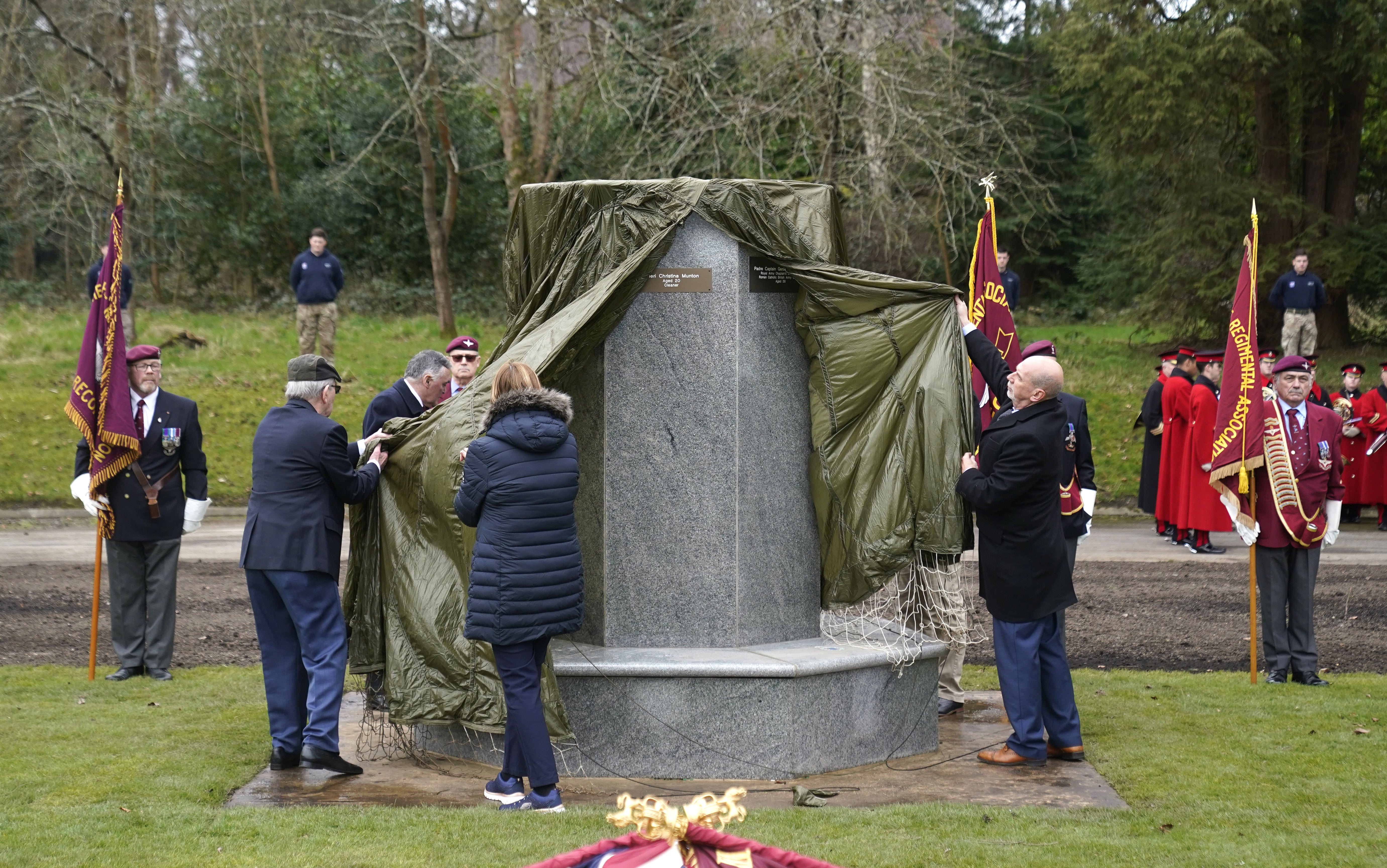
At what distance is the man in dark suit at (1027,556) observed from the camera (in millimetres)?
6516

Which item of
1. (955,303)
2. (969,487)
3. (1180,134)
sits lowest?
(969,487)

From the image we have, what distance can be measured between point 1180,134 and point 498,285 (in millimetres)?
15240

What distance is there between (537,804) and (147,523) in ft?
13.4

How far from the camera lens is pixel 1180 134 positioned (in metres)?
24.9

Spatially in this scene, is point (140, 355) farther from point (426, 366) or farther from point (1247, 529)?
point (1247, 529)

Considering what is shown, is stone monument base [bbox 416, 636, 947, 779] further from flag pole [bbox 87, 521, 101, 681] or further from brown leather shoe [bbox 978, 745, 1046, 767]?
flag pole [bbox 87, 521, 101, 681]

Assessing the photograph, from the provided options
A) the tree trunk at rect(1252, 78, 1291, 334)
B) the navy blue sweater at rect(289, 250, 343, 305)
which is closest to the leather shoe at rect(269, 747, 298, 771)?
the navy blue sweater at rect(289, 250, 343, 305)

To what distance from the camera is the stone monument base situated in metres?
6.44

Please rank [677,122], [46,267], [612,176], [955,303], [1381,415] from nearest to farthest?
1. [955,303]
2. [1381,415]
3. [677,122]
4. [612,176]
5. [46,267]

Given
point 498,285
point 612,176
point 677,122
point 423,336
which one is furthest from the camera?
point 498,285

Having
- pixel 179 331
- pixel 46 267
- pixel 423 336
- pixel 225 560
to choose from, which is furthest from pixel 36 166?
pixel 46 267

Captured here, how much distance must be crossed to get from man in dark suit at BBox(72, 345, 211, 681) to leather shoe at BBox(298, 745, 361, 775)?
101 inches

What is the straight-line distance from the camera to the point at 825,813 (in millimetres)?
5758

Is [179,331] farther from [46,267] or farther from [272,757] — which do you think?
[272,757]
